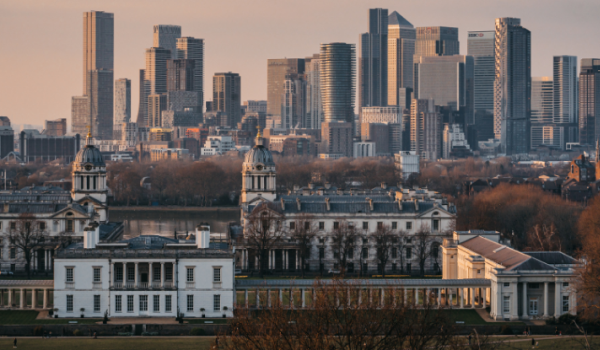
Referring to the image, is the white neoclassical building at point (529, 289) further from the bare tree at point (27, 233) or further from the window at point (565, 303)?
the bare tree at point (27, 233)

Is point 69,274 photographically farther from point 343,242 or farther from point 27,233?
point 343,242

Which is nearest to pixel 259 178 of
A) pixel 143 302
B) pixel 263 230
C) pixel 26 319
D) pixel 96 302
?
pixel 263 230

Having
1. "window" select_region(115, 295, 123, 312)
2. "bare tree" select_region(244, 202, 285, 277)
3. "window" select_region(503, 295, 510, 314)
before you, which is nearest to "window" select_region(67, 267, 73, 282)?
"window" select_region(115, 295, 123, 312)

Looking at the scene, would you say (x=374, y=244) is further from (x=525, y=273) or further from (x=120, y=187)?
(x=120, y=187)

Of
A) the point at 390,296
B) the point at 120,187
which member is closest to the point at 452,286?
the point at 390,296

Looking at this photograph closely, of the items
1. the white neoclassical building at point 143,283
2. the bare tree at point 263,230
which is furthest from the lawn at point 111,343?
the bare tree at point 263,230

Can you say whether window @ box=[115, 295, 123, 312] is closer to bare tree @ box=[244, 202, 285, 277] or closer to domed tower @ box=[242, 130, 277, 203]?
bare tree @ box=[244, 202, 285, 277]
